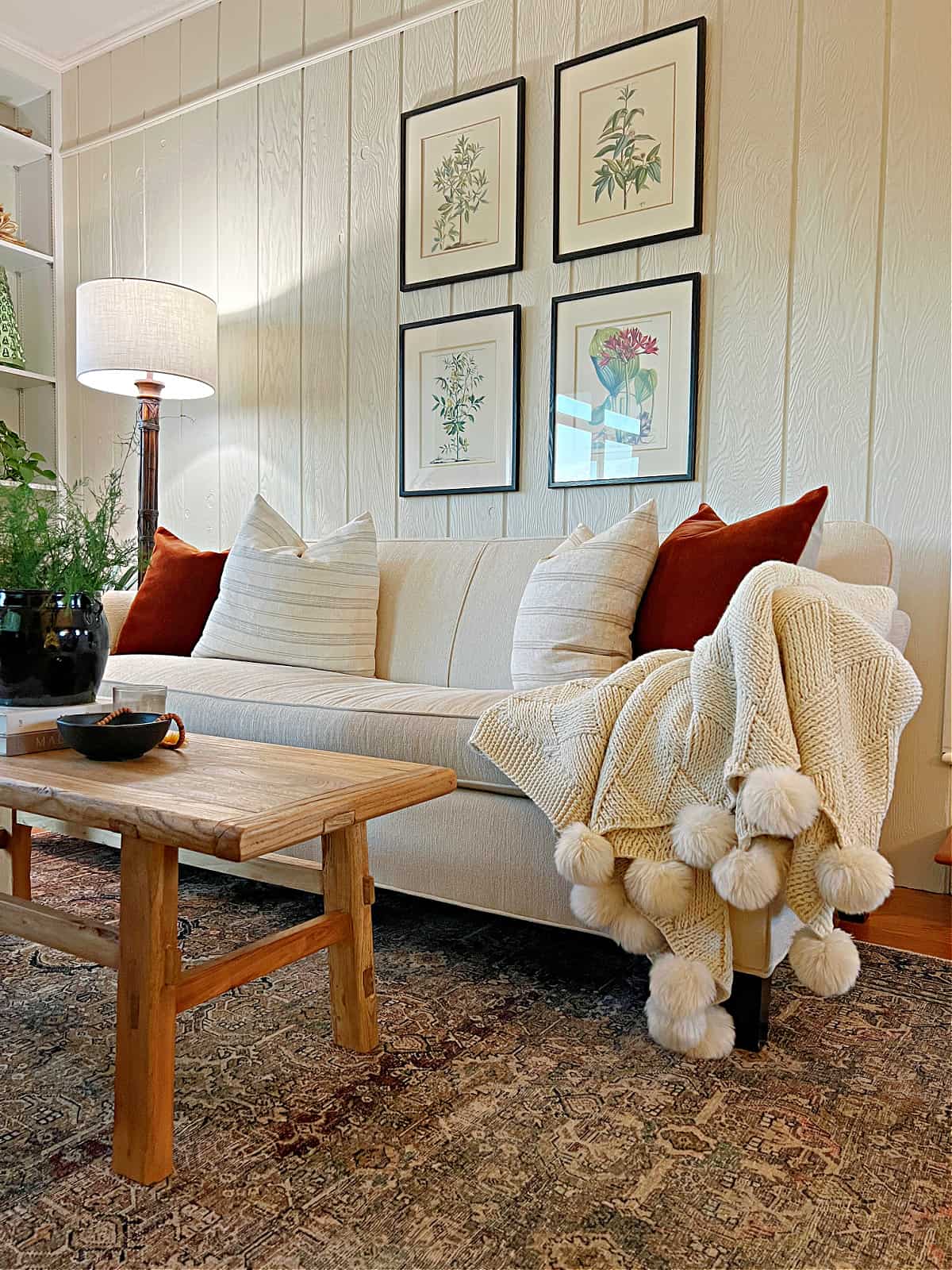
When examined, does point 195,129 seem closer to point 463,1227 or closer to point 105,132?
point 105,132

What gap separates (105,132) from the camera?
12.8 feet

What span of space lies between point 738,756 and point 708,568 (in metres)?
0.70

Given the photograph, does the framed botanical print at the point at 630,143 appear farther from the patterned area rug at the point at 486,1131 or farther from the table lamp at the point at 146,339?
the patterned area rug at the point at 486,1131

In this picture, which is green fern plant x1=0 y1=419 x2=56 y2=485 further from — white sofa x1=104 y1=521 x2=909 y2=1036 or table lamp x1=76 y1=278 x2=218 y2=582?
white sofa x1=104 y1=521 x2=909 y2=1036

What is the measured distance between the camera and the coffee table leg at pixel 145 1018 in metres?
1.08

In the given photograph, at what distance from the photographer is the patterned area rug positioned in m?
0.98

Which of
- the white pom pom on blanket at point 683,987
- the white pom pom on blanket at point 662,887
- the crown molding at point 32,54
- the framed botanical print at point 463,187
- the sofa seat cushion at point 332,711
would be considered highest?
the crown molding at point 32,54

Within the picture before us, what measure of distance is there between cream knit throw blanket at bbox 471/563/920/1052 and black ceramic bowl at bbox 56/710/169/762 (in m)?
0.59

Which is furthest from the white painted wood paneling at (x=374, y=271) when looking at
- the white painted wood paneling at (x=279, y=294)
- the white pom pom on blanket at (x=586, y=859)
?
the white pom pom on blanket at (x=586, y=859)

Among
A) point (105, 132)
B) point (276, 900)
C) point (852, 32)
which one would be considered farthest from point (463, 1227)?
Result: point (105, 132)

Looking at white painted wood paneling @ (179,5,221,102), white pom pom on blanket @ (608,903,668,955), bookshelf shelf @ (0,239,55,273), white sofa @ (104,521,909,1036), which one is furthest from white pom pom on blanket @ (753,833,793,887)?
bookshelf shelf @ (0,239,55,273)

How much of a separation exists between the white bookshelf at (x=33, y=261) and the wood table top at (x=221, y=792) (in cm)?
314

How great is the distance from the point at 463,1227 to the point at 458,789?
2.62ft

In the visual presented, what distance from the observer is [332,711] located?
1895 millimetres
